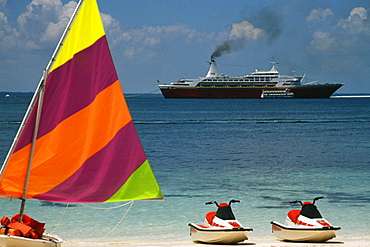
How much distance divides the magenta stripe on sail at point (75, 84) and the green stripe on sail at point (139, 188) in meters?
1.10

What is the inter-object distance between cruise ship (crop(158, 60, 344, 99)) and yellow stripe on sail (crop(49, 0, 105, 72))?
459 ft

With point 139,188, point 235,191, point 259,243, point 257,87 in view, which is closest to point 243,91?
point 257,87

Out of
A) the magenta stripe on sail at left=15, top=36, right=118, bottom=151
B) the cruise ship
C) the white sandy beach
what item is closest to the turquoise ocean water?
the white sandy beach

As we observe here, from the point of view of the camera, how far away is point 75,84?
7223mm

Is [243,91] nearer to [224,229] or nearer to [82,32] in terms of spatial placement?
[224,229]

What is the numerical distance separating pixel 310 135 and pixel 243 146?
37.3ft

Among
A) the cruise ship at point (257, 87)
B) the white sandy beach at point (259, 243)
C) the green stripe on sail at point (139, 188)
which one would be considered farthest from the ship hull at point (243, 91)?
the green stripe on sail at point (139, 188)

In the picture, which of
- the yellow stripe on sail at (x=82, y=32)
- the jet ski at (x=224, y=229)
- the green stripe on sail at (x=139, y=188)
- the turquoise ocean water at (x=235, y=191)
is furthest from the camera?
the turquoise ocean water at (x=235, y=191)

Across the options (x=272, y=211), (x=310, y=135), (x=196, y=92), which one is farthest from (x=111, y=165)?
(x=196, y=92)

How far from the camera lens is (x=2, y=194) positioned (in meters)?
6.93

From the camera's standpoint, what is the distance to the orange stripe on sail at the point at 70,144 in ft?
22.8

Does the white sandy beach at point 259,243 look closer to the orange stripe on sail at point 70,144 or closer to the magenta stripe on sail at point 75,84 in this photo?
the orange stripe on sail at point 70,144

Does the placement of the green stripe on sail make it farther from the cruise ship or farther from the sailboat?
the cruise ship

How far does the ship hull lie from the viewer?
5738 inches
